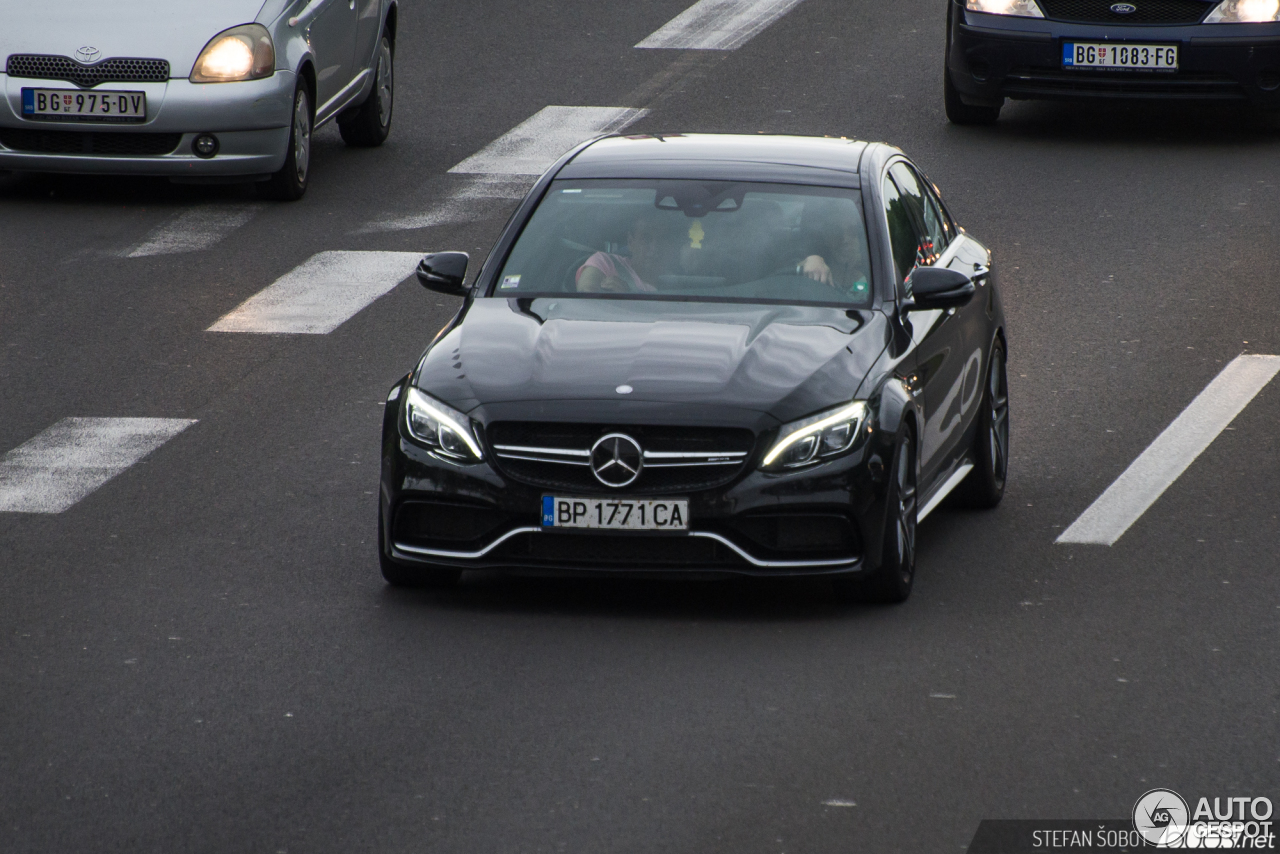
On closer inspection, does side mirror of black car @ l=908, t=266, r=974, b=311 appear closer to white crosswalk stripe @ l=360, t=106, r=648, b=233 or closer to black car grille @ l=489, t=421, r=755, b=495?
black car grille @ l=489, t=421, r=755, b=495

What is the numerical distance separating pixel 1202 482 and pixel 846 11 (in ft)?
45.9

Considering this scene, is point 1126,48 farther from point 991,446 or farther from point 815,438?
point 815,438

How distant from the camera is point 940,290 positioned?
8.96 meters

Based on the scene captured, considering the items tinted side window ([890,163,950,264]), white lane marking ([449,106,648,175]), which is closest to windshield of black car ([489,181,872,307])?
tinted side window ([890,163,950,264])

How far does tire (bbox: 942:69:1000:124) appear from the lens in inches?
741

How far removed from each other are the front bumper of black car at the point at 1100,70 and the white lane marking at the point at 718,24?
3.99m

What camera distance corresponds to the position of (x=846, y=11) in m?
23.7

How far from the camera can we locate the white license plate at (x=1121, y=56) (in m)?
17.9

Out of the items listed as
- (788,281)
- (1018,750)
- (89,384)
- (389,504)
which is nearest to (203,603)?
(389,504)

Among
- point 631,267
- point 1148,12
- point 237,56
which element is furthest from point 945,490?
point 1148,12

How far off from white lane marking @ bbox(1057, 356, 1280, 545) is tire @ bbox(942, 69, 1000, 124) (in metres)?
6.54

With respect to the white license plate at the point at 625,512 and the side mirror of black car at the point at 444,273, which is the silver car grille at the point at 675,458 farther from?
the side mirror of black car at the point at 444,273

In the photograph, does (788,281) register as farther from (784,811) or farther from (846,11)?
(846,11)

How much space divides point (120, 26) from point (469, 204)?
247cm
